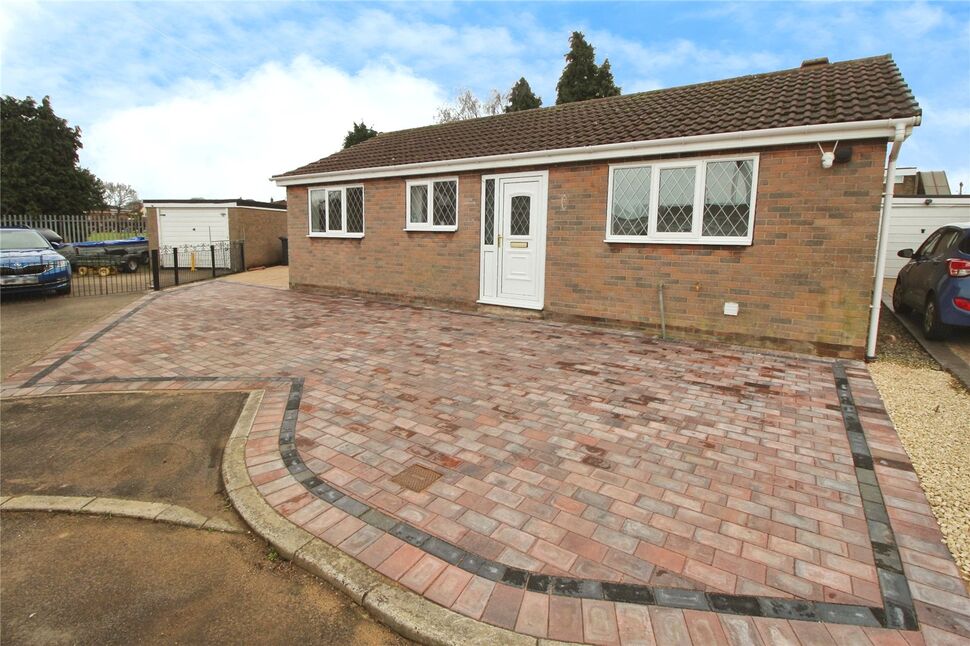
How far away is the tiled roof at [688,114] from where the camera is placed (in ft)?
21.9

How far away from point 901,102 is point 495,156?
5759 mm

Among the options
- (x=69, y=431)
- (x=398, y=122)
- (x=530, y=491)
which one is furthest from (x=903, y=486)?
(x=398, y=122)

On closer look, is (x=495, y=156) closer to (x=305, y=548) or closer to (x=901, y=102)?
(x=901, y=102)

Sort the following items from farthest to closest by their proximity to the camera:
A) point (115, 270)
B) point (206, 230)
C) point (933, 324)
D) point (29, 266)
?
1. point (206, 230)
2. point (115, 270)
3. point (29, 266)
4. point (933, 324)

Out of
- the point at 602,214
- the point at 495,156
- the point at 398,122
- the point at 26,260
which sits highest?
the point at 398,122

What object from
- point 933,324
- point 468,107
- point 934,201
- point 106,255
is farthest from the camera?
point 468,107

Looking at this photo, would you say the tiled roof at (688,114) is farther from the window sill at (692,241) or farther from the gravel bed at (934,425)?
the gravel bed at (934,425)

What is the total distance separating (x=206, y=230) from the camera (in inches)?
763

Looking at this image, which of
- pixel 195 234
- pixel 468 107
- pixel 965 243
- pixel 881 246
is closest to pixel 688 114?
pixel 881 246

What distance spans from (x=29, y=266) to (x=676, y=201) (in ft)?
42.9

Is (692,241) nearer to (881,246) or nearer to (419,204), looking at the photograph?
(881,246)

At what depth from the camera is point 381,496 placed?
306cm

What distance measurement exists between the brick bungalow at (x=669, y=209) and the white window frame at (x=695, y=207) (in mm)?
20

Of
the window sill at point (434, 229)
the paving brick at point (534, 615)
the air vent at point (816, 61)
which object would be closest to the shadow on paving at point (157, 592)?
the paving brick at point (534, 615)
